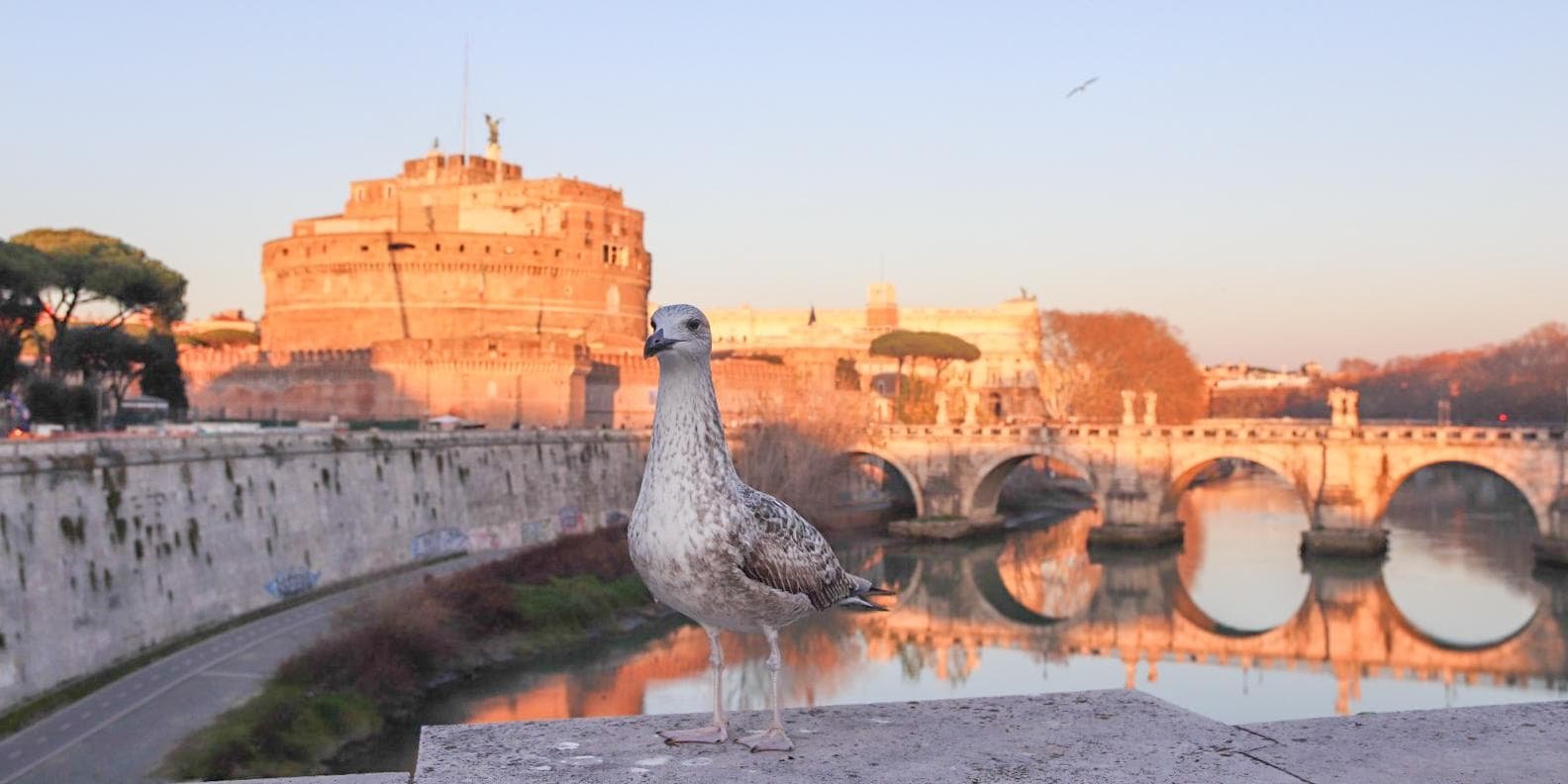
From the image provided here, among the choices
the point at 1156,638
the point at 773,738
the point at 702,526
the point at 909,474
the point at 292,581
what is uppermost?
the point at 702,526

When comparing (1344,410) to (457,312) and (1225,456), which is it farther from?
(457,312)

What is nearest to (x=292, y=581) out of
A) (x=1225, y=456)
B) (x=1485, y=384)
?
(x=1225, y=456)

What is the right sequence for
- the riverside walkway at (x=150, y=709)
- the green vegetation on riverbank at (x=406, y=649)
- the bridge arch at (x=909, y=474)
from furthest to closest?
the bridge arch at (x=909, y=474)
the green vegetation on riverbank at (x=406, y=649)
the riverside walkway at (x=150, y=709)

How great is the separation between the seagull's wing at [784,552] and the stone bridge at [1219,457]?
3028 centimetres

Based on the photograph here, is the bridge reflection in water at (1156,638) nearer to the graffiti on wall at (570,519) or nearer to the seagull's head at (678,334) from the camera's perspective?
the graffiti on wall at (570,519)

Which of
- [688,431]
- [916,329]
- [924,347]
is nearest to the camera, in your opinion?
[688,431]

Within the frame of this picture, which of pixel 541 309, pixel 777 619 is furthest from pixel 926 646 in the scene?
pixel 541 309

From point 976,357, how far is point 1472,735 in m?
60.4

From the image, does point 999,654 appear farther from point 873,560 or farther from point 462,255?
point 462,255

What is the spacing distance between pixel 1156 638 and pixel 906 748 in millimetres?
21528

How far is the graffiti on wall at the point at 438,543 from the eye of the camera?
2508 centimetres

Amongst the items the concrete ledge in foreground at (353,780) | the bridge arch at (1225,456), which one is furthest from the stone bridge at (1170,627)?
the concrete ledge in foreground at (353,780)

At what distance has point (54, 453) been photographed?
15.8 metres

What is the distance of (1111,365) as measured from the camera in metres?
55.4
